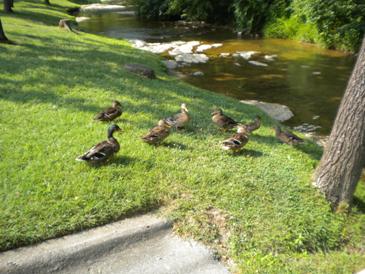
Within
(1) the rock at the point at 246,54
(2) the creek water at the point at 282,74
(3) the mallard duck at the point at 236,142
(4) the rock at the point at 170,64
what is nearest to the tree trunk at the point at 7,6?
(2) the creek water at the point at 282,74

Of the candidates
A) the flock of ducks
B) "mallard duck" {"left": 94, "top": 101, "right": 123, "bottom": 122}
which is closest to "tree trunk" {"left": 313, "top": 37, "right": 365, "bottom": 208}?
the flock of ducks

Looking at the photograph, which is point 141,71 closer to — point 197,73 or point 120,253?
point 197,73

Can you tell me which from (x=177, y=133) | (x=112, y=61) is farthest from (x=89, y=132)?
(x=112, y=61)

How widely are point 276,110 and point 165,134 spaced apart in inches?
225

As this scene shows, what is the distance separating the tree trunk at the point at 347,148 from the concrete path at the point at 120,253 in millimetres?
2287

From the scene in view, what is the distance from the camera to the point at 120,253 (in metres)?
4.89

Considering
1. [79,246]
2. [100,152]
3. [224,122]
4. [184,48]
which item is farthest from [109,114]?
[184,48]

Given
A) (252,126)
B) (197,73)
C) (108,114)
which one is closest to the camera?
(108,114)

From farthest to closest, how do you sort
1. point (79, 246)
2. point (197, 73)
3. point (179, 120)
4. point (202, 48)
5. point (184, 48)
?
point (202, 48) < point (184, 48) < point (197, 73) < point (179, 120) < point (79, 246)

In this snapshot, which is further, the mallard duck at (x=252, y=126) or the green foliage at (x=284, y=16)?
the green foliage at (x=284, y=16)

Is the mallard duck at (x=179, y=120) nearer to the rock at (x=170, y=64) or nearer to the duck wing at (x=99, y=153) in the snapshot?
the duck wing at (x=99, y=153)

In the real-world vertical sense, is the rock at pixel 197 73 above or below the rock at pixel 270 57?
below

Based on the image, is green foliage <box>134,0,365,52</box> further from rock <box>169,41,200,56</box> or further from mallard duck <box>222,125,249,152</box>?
mallard duck <box>222,125,249,152</box>

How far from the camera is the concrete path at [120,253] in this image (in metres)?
4.55
